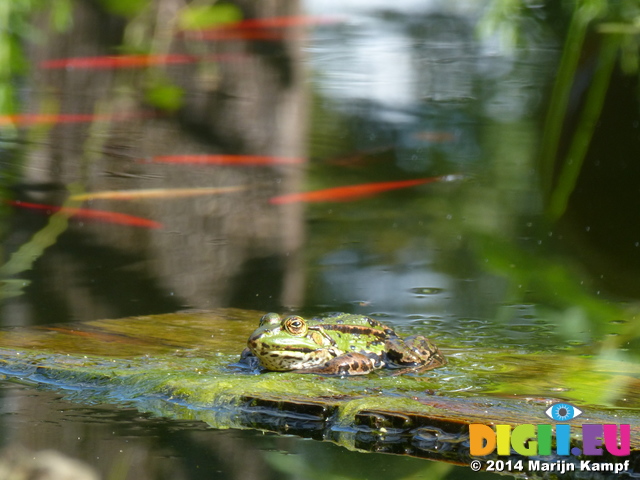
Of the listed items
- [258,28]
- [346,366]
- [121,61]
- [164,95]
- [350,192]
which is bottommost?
[350,192]

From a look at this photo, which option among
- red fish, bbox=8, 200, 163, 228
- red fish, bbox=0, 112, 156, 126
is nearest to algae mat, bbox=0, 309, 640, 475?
red fish, bbox=8, 200, 163, 228

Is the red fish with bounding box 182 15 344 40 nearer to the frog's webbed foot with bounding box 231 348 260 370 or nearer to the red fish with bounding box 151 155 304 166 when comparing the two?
the red fish with bounding box 151 155 304 166

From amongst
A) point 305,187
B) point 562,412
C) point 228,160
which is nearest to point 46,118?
point 228,160

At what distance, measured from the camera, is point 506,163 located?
4.57m

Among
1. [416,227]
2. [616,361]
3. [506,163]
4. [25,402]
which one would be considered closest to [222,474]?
[25,402]

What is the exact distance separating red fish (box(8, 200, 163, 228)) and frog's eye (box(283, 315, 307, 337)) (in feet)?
6.71

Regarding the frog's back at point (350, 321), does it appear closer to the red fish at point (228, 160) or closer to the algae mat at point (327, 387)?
the algae mat at point (327, 387)

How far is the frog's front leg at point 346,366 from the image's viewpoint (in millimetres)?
1867

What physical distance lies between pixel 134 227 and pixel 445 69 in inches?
95.4

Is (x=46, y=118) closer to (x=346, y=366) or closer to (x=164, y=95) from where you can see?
(x=164, y=95)

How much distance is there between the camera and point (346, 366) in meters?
1.87

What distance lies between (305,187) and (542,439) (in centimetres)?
297

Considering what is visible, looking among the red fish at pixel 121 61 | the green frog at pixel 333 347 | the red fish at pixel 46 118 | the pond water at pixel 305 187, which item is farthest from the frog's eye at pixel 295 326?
the red fish at pixel 121 61

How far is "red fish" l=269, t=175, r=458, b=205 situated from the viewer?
13.4ft
